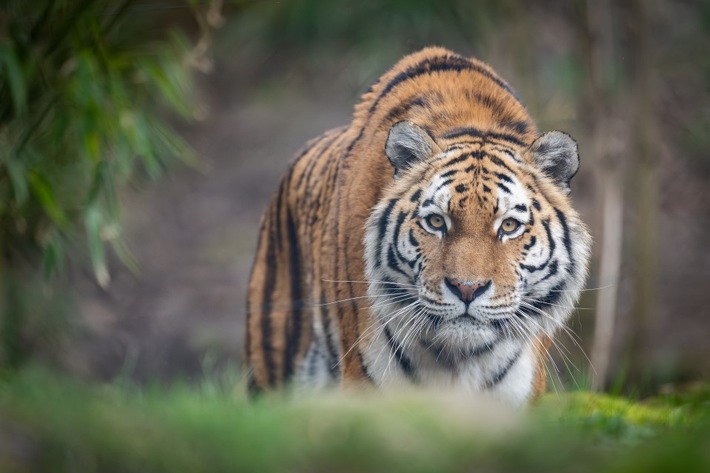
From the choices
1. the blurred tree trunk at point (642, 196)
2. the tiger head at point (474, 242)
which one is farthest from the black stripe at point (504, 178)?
the blurred tree trunk at point (642, 196)

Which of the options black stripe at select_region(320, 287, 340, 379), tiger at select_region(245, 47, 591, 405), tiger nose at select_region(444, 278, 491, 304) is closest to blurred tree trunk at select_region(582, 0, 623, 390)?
black stripe at select_region(320, 287, 340, 379)

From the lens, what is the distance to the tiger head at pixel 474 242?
3287 mm

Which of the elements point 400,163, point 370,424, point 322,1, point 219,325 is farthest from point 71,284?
point 370,424

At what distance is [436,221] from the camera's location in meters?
3.40

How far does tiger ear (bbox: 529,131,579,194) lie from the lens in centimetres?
342

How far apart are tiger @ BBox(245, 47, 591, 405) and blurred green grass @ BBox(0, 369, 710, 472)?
0.70m

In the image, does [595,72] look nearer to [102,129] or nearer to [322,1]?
[322,1]

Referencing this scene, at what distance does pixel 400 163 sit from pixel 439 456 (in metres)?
1.47

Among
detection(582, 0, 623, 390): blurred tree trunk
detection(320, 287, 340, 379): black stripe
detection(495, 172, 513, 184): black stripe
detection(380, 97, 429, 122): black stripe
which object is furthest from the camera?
detection(582, 0, 623, 390): blurred tree trunk

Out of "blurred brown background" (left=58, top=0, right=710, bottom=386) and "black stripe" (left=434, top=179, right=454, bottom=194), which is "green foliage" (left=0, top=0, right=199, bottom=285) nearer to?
"blurred brown background" (left=58, top=0, right=710, bottom=386)

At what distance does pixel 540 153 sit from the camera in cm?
347

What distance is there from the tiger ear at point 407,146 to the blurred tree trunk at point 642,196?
3256 millimetres

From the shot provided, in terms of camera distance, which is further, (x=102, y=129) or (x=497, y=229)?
(x=102, y=129)

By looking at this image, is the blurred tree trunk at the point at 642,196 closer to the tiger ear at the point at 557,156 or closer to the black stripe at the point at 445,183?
the tiger ear at the point at 557,156
